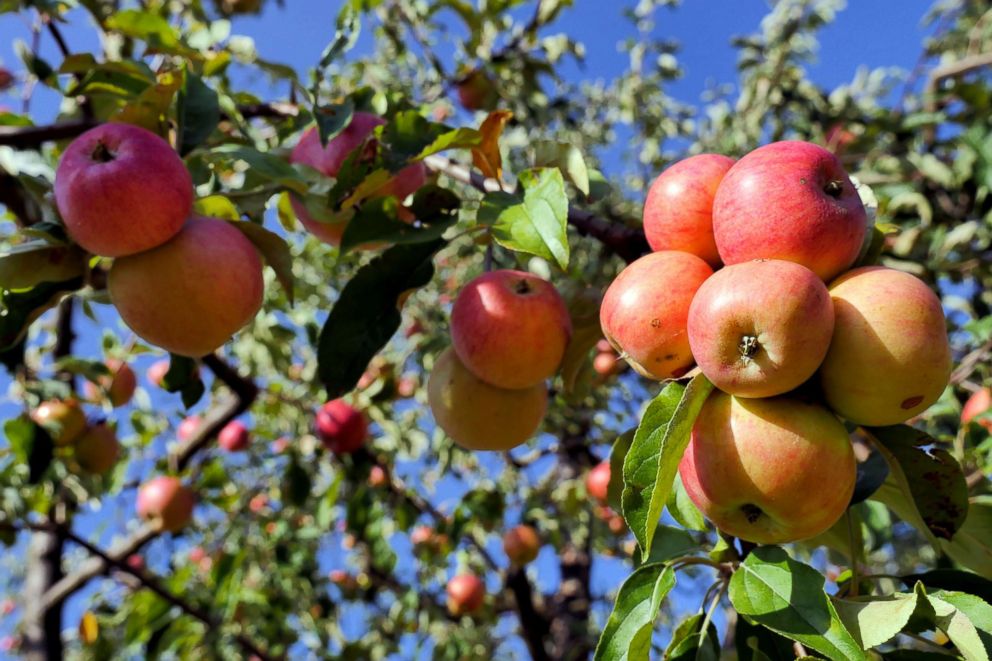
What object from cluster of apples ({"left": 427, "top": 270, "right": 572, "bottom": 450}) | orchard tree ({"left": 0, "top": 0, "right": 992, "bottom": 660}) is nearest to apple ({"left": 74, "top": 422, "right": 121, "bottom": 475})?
orchard tree ({"left": 0, "top": 0, "right": 992, "bottom": 660})

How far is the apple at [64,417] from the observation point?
7.97 ft

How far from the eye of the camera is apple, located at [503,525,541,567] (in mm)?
3148

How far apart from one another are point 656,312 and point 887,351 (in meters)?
0.23

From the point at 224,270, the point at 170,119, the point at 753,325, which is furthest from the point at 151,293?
the point at 753,325

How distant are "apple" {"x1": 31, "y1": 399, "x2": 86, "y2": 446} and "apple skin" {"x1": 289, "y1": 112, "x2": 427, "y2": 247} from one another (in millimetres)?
1526

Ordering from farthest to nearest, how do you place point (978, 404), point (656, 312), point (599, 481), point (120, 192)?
point (599, 481) < point (978, 404) < point (120, 192) < point (656, 312)

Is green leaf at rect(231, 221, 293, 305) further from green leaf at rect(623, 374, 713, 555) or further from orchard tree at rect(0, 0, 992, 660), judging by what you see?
green leaf at rect(623, 374, 713, 555)

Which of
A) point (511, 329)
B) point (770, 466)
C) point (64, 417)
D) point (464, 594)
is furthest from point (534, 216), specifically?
point (464, 594)

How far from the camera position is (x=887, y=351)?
0.75m

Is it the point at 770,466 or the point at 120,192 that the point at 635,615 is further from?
the point at 120,192

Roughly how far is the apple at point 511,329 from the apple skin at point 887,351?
43 centimetres

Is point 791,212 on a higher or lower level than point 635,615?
higher

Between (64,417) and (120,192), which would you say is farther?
(64,417)

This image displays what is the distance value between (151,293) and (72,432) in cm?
177
